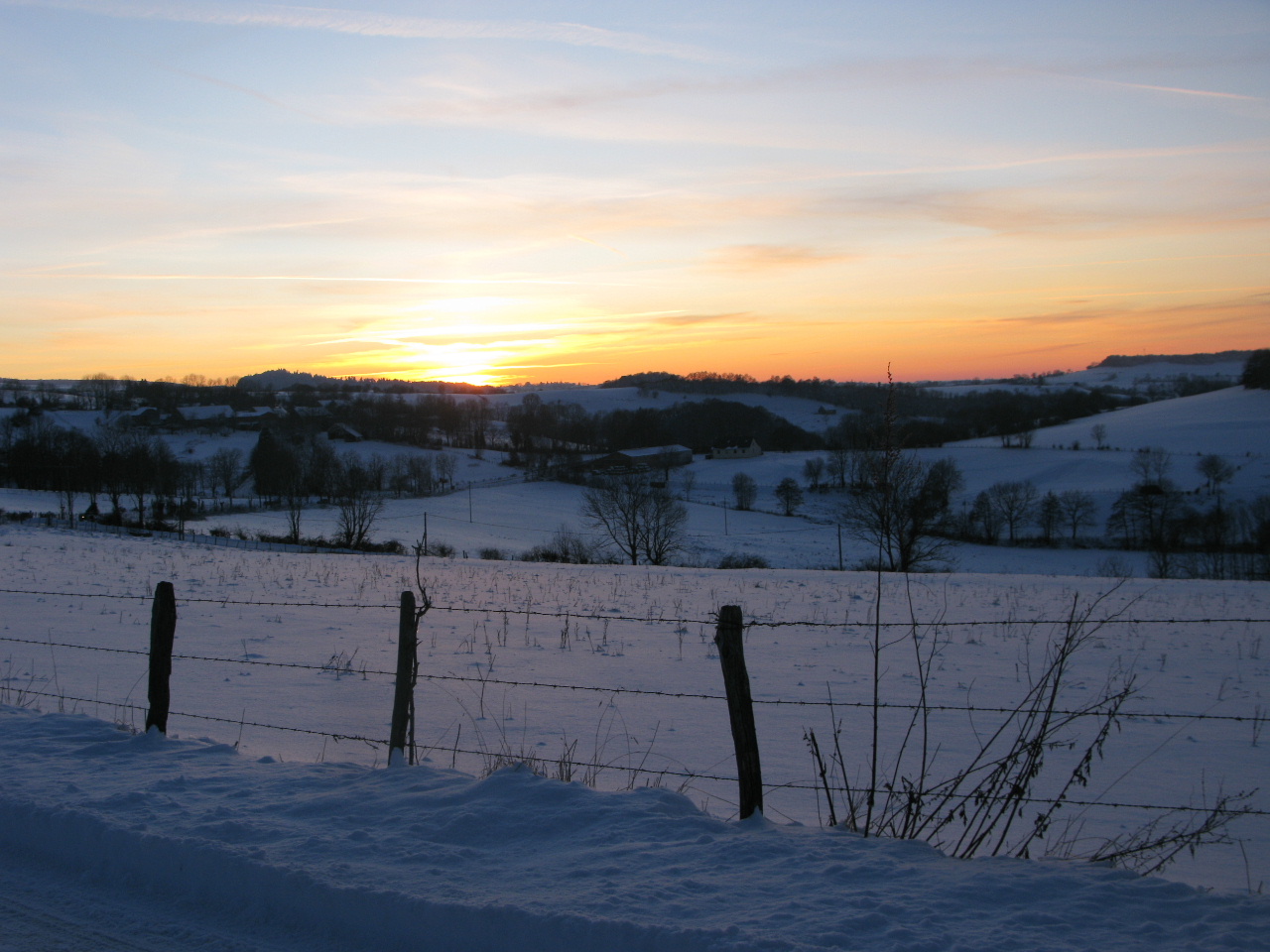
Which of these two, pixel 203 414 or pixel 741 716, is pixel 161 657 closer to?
pixel 741 716

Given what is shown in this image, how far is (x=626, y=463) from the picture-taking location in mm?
90562

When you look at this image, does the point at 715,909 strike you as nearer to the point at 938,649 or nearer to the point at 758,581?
the point at 938,649

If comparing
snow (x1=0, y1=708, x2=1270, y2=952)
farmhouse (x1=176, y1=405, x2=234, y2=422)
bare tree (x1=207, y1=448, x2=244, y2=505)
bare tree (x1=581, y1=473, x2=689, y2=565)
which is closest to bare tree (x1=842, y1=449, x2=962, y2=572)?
snow (x1=0, y1=708, x2=1270, y2=952)

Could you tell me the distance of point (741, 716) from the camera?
457 centimetres

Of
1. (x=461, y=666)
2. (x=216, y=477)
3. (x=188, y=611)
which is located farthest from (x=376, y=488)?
(x=461, y=666)

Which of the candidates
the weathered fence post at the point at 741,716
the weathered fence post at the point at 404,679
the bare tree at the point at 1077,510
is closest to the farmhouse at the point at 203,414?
the bare tree at the point at 1077,510

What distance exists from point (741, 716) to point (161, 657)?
4.30 metres

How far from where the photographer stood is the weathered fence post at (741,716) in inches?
180

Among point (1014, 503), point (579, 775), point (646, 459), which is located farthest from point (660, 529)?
point (646, 459)

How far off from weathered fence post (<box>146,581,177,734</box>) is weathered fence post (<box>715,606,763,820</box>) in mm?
4081

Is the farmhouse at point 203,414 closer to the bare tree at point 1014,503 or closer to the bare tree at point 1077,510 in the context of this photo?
the bare tree at point 1014,503

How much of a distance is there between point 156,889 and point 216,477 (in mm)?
92664

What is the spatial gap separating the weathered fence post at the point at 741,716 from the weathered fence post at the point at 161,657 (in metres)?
4.08

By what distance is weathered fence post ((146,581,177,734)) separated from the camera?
592 centimetres
